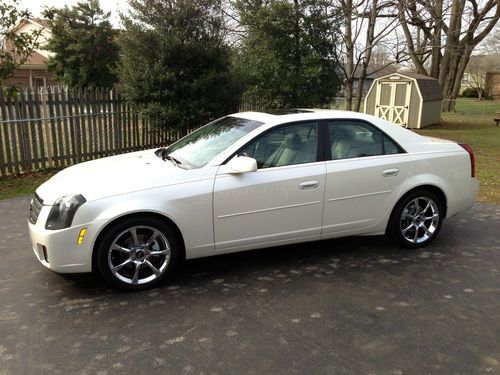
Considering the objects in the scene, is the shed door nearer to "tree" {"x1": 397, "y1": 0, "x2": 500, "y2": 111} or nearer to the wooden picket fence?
"tree" {"x1": 397, "y1": 0, "x2": 500, "y2": 111}

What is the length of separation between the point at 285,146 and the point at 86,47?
2836 cm

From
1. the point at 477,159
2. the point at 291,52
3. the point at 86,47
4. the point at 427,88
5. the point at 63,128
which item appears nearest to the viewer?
the point at 63,128

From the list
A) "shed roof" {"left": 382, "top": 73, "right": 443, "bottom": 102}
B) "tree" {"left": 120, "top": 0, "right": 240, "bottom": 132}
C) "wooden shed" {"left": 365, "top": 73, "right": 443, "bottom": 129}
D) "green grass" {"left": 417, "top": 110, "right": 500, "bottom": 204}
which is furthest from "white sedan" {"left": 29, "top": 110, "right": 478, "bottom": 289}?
"shed roof" {"left": 382, "top": 73, "right": 443, "bottom": 102}

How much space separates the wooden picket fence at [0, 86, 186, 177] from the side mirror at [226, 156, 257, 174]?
255 inches

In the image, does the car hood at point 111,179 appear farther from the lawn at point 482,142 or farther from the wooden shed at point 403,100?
the wooden shed at point 403,100

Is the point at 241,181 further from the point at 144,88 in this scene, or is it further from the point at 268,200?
the point at 144,88

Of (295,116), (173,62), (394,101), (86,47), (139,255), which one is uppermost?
(86,47)

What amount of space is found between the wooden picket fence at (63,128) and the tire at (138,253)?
6135 mm

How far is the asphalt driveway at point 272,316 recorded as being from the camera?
3053 millimetres

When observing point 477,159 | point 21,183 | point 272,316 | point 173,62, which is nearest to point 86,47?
point 173,62

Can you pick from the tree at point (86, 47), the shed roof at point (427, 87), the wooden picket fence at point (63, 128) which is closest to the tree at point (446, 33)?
the shed roof at point (427, 87)

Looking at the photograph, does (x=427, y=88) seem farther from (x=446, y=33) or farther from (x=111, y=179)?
(x=111, y=179)

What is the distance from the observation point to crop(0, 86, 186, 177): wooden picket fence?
9.09 meters

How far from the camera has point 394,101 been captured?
20.6 m
